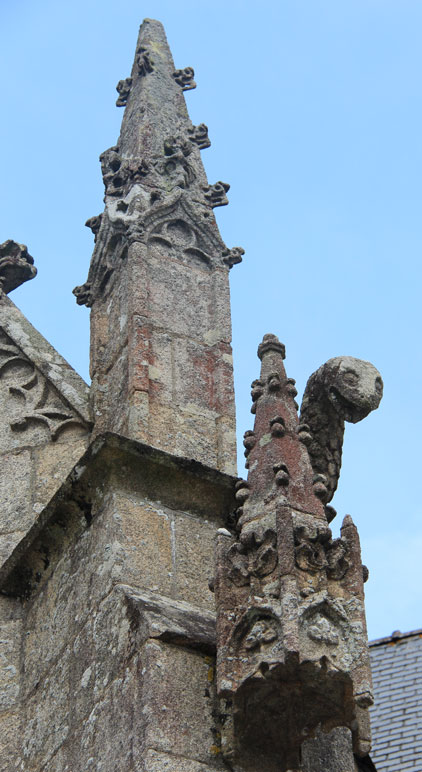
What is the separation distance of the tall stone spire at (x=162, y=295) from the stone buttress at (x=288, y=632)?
1274 millimetres

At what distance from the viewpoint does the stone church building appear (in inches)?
226

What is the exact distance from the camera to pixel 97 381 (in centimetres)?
796

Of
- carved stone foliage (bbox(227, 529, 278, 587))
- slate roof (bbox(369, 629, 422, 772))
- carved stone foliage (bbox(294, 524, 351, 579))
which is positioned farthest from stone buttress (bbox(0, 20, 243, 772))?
slate roof (bbox(369, 629, 422, 772))

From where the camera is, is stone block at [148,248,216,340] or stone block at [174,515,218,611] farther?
stone block at [148,248,216,340]

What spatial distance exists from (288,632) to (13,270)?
14.8 ft

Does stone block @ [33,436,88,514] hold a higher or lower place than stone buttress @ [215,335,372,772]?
higher

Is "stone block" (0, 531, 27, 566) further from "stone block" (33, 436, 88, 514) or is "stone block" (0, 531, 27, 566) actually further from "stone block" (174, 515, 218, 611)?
"stone block" (174, 515, 218, 611)

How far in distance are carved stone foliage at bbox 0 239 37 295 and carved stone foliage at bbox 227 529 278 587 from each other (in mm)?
3823

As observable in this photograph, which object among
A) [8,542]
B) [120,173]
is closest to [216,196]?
[120,173]

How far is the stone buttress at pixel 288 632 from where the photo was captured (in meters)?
5.62

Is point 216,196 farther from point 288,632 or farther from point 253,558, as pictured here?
point 288,632

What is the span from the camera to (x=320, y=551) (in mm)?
5941

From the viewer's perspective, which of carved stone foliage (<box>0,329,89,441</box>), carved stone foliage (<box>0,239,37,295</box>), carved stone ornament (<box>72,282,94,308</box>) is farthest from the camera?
carved stone foliage (<box>0,239,37,295</box>)

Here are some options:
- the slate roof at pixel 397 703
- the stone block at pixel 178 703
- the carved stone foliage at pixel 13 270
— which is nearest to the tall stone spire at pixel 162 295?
the carved stone foliage at pixel 13 270
